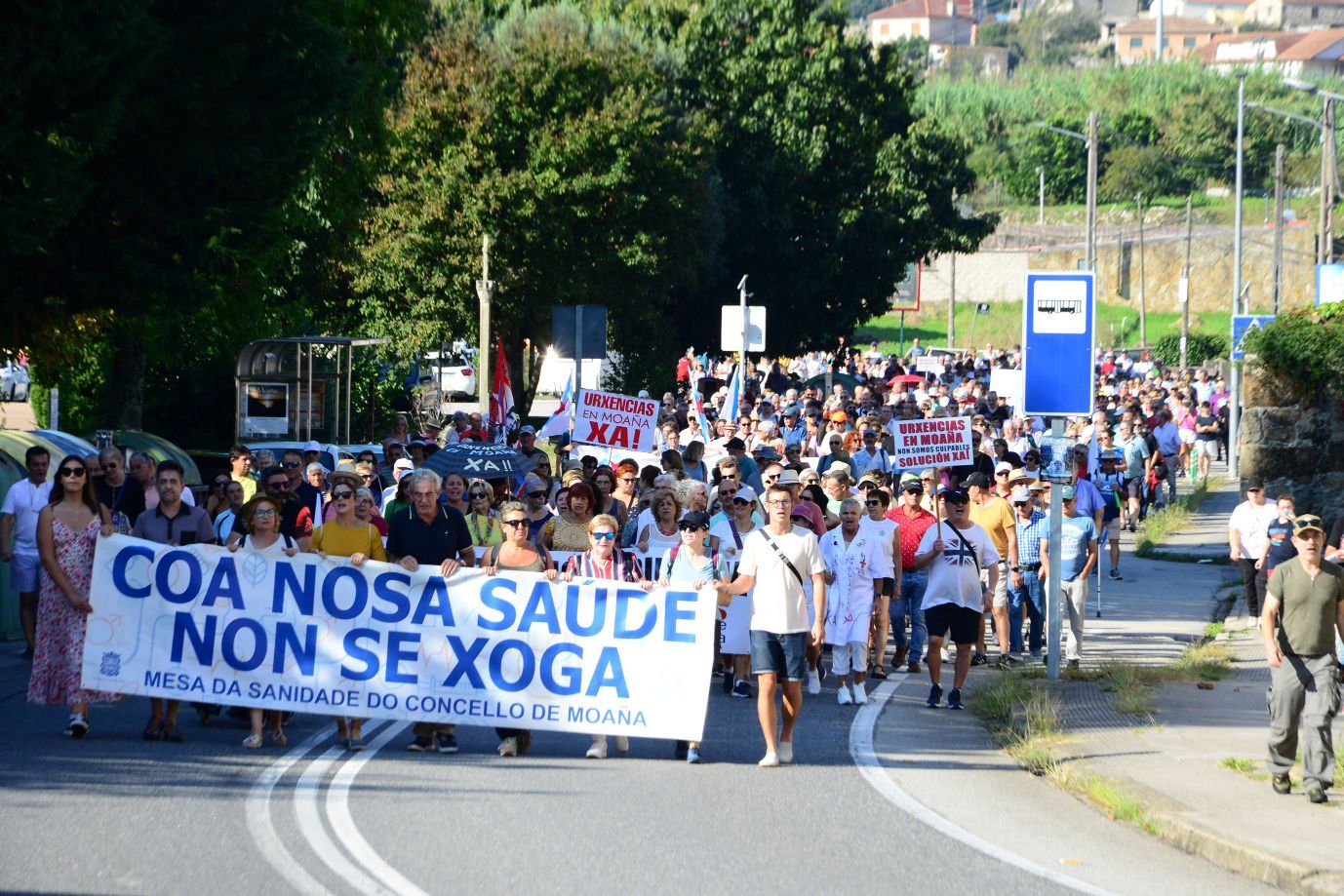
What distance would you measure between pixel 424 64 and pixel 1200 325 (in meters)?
75.9

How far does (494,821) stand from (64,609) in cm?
382

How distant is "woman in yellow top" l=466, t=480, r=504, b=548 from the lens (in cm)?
1323

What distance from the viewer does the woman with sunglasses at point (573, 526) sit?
47.9 feet

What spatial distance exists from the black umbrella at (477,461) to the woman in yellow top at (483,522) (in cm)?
516

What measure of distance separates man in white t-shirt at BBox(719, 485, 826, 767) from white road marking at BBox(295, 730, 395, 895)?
2.47 meters

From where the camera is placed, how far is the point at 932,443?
22734 mm

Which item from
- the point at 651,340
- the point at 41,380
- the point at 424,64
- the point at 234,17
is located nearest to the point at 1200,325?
the point at 651,340

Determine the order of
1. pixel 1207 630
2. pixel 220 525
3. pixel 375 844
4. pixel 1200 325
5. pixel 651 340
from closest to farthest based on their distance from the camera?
pixel 375 844, pixel 220 525, pixel 1207 630, pixel 651 340, pixel 1200 325

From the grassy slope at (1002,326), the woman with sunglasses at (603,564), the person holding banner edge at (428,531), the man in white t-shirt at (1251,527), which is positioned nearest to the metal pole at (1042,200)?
the grassy slope at (1002,326)

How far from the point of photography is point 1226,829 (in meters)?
9.77

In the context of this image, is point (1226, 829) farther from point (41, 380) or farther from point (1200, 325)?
point (1200, 325)

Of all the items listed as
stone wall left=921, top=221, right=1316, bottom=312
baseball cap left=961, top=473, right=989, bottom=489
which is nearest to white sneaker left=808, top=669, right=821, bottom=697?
baseball cap left=961, top=473, right=989, bottom=489

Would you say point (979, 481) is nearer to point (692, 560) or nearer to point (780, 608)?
point (692, 560)

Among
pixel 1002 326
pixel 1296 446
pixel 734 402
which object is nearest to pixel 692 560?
pixel 1296 446
